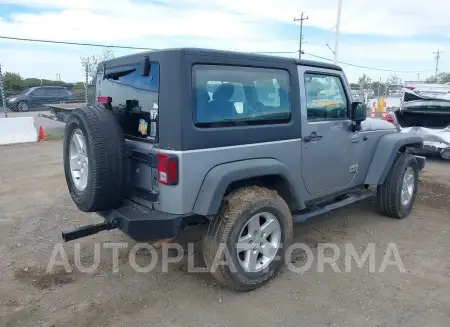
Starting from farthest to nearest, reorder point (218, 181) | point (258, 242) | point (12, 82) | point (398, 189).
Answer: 1. point (12, 82)
2. point (398, 189)
3. point (258, 242)
4. point (218, 181)

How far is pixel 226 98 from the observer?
319 centimetres

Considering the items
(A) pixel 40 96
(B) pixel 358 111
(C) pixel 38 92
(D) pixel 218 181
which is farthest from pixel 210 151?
(C) pixel 38 92

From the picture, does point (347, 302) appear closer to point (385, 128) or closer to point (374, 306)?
point (374, 306)

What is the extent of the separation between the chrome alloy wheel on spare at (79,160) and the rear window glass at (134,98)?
1.24 feet

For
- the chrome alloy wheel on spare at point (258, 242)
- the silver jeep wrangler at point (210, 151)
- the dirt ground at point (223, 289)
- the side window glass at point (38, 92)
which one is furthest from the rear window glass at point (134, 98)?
the side window glass at point (38, 92)

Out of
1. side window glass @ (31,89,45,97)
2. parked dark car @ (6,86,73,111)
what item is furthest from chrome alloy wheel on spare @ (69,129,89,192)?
side window glass @ (31,89,45,97)

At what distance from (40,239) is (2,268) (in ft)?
2.17

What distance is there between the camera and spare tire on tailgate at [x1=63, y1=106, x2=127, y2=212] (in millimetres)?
3010

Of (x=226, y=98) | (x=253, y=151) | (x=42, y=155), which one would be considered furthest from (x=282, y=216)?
(x=42, y=155)

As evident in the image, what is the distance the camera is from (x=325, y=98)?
411cm

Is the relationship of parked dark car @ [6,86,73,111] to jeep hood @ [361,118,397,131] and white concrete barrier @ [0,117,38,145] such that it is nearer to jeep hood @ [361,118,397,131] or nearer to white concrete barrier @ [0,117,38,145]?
white concrete barrier @ [0,117,38,145]

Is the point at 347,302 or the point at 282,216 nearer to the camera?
the point at 347,302

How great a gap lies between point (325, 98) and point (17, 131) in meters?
9.42

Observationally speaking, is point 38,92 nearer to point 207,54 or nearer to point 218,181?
point 207,54
